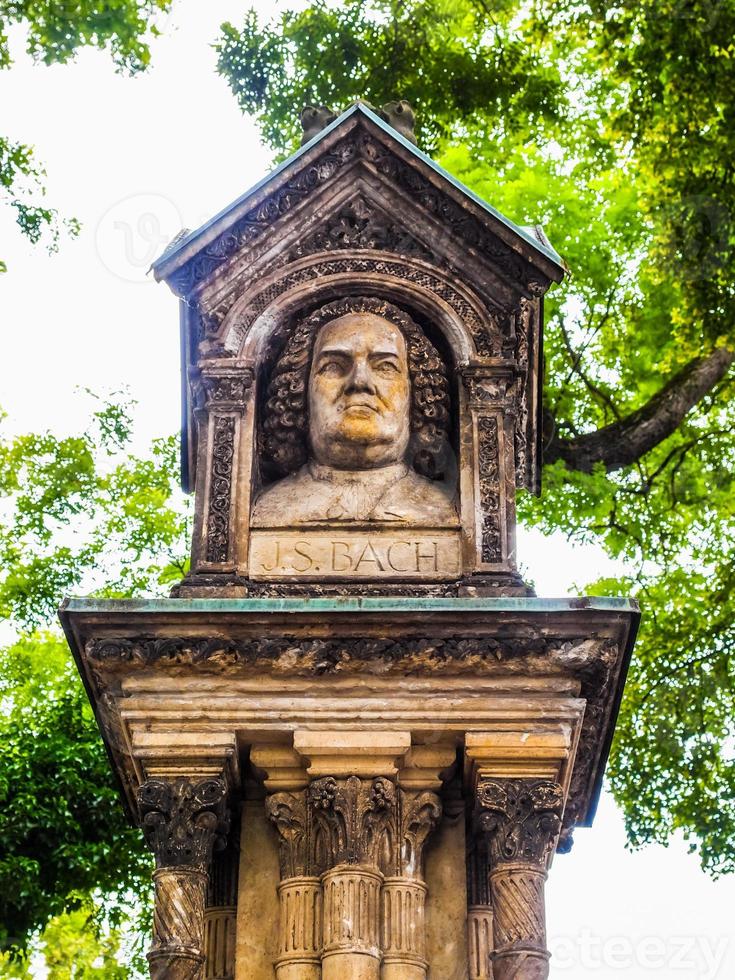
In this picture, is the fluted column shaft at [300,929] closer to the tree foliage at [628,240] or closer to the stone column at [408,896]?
the stone column at [408,896]

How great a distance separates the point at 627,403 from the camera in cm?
2230

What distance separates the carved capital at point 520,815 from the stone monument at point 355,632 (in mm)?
13

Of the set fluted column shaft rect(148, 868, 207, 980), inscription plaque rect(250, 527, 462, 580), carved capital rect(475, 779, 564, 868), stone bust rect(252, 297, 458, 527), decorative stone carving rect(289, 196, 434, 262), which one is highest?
decorative stone carving rect(289, 196, 434, 262)

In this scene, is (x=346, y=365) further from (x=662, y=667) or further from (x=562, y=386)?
(x=562, y=386)

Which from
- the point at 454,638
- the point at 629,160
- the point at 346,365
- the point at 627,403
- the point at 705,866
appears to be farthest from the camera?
the point at 627,403

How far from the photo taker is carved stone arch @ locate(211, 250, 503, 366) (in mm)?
10414

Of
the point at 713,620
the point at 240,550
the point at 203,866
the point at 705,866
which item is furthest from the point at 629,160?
the point at 203,866

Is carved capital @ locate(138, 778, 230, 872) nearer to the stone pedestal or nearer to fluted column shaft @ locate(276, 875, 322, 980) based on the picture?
the stone pedestal

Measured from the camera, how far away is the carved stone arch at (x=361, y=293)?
10.4m

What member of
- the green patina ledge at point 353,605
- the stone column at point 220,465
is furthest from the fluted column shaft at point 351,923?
the stone column at point 220,465

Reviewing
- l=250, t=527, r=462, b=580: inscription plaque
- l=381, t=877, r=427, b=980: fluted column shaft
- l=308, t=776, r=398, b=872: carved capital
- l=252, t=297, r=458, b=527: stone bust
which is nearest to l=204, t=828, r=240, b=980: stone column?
l=308, t=776, r=398, b=872: carved capital

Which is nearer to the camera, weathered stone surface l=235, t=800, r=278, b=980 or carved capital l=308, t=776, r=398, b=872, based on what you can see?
carved capital l=308, t=776, r=398, b=872

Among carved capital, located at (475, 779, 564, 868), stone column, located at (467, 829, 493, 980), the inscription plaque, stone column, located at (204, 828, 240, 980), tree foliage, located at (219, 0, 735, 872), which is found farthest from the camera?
tree foliage, located at (219, 0, 735, 872)

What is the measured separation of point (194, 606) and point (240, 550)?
85 cm
